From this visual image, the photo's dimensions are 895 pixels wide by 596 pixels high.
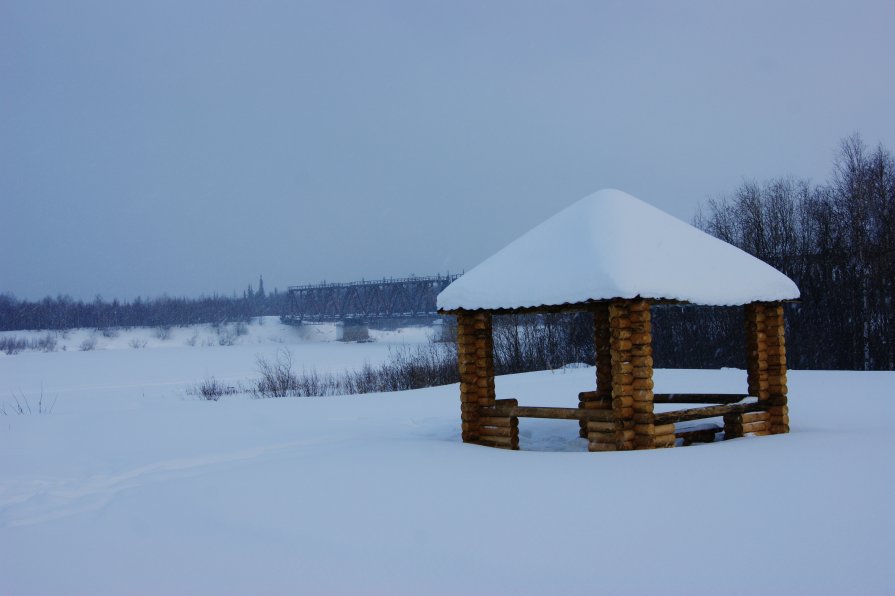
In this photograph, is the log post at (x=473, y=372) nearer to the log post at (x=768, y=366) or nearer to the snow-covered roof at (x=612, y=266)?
the snow-covered roof at (x=612, y=266)

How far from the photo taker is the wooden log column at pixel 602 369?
12477mm

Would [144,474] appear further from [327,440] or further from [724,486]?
Answer: [724,486]

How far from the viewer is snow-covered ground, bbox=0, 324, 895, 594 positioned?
5105mm

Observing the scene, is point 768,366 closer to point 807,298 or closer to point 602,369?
point 602,369

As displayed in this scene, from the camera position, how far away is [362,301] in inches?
3659

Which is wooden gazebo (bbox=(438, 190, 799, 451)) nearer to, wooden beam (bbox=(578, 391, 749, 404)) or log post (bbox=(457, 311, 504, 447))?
log post (bbox=(457, 311, 504, 447))

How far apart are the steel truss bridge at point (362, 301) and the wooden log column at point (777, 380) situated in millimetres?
73674

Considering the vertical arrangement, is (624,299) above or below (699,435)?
above

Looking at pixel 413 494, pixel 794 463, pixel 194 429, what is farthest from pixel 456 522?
pixel 194 429

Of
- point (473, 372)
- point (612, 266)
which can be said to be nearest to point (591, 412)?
point (612, 266)

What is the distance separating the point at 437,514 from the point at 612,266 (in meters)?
4.13

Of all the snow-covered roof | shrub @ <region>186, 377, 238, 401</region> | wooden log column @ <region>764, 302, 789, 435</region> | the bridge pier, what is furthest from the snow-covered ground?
the bridge pier

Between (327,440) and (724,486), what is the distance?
6.55m

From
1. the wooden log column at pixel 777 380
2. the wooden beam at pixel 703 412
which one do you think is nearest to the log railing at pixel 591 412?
the wooden beam at pixel 703 412
